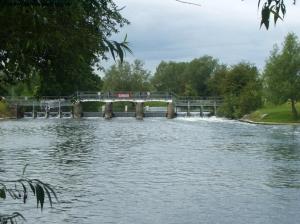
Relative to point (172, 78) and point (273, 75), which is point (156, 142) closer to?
point (273, 75)

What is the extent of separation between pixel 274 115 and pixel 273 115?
0.17 meters

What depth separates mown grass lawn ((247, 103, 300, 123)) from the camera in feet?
293

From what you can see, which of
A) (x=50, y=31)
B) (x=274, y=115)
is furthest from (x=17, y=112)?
(x=50, y=31)

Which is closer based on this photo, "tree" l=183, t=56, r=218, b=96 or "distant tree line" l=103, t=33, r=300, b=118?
"distant tree line" l=103, t=33, r=300, b=118

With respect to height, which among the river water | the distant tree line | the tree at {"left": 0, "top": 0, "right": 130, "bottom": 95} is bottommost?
the river water

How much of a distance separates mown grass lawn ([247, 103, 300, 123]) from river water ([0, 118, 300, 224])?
143 feet

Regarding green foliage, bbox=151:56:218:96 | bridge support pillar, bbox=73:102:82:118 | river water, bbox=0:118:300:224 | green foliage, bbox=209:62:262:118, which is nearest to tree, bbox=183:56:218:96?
green foliage, bbox=151:56:218:96

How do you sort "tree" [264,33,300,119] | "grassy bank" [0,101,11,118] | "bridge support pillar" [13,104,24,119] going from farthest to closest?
"bridge support pillar" [13,104,24,119] → "grassy bank" [0,101,11,118] → "tree" [264,33,300,119]

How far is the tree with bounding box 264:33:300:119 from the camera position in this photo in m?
87.9

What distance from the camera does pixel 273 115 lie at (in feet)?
308

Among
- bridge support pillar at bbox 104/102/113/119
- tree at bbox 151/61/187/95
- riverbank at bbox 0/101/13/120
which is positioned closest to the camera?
riverbank at bbox 0/101/13/120

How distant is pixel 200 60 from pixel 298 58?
313 feet

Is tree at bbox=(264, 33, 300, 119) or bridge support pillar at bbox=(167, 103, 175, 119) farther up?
tree at bbox=(264, 33, 300, 119)

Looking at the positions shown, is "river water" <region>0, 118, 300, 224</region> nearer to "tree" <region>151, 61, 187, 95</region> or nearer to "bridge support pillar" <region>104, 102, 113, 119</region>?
"bridge support pillar" <region>104, 102, 113, 119</region>
